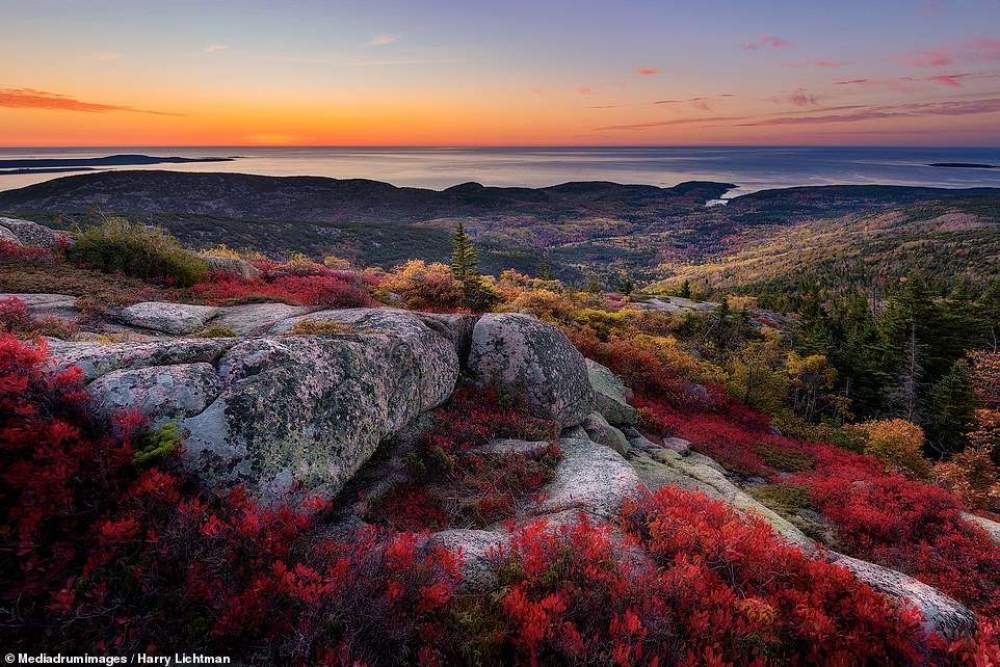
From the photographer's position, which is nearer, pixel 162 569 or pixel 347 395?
pixel 162 569

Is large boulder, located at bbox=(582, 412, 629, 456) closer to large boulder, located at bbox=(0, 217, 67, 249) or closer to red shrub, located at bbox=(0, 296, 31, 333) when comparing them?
red shrub, located at bbox=(0, 296, 31, 333)

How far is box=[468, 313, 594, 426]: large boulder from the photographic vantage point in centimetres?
1346

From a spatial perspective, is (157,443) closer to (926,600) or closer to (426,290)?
(926,600)

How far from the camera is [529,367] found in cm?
1369

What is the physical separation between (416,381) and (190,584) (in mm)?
6558

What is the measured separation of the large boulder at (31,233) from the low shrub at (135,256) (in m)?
3.70

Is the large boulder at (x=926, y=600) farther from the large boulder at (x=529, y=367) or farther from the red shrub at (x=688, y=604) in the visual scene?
the large boulder at (x=529, y=367)

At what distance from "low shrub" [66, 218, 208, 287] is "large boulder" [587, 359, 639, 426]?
1727 centimetres

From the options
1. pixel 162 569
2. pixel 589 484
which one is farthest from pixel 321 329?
pixel 589 484

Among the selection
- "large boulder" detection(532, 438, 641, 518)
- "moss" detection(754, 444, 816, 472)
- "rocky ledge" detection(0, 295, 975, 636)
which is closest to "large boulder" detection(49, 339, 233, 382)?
"rocky ledge" detection(0, 295, 975, 636)

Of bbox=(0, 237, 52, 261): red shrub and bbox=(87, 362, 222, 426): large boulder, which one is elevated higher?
bbox=(0, 237, 52, 261): red shrub

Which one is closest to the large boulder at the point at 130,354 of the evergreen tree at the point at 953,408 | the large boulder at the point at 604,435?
the large boulder at the point at 604,435

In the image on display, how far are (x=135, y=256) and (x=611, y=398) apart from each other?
67.4 ft

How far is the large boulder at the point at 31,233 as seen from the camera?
2064 cm
